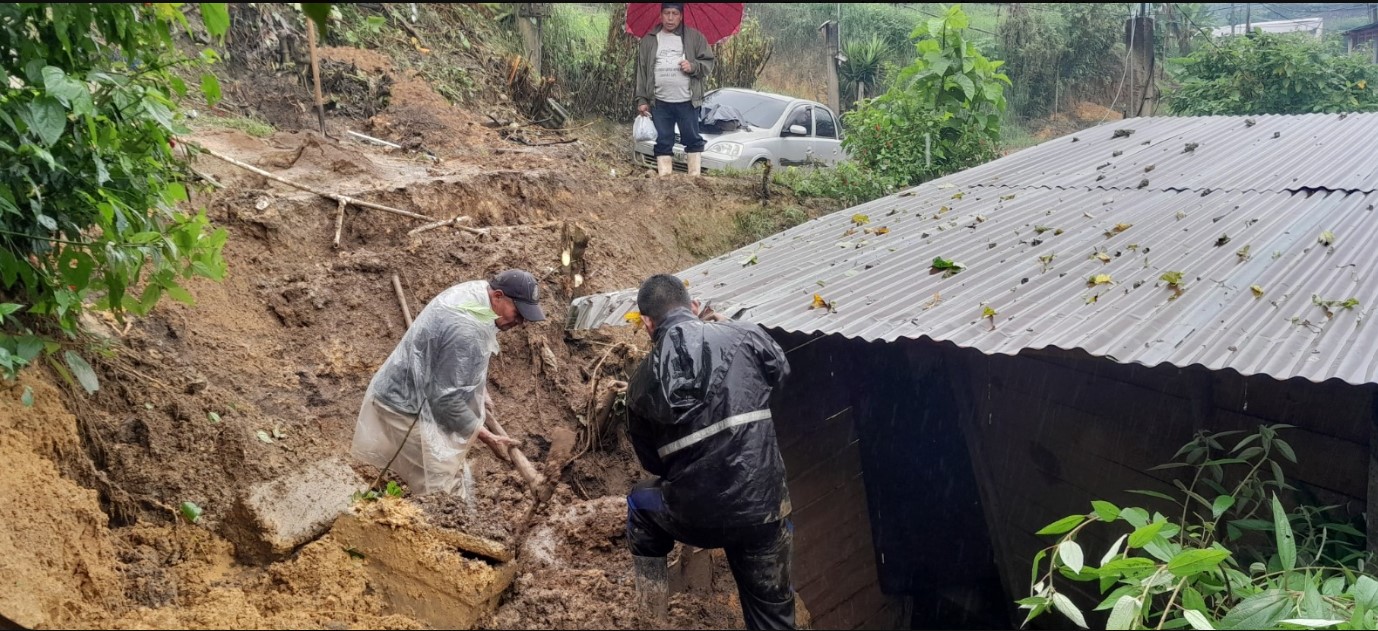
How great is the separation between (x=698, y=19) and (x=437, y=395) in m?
6.80

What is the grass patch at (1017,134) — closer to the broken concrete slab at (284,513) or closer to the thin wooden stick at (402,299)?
the thin wooden stick at (402,299)

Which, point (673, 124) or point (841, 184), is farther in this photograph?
point (841, 184)

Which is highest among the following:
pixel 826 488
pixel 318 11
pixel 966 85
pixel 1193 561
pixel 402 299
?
pixel 318 11

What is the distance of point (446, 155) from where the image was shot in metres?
10.8

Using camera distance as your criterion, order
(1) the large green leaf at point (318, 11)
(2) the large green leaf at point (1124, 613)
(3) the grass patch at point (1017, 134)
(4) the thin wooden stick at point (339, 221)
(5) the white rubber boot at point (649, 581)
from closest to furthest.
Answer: (1) the large green leaf at point (318, 11), (2) the large green leaf at point (1124, 613), (5) the white rubber boot at point (649, 581), (4) the thin wooden stick at point (339, 221), (3) the grass patch at point (1017, 134)

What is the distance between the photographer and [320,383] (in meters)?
7.04

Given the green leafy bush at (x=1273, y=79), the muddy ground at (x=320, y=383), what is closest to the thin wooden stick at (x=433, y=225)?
the muddy ground at (x=320, y=383)

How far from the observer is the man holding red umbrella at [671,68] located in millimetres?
10289

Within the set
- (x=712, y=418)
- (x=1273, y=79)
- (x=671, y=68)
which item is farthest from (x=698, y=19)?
(x=1273, y=79)

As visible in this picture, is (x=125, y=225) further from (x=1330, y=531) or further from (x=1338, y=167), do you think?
(x=1338, y=167)

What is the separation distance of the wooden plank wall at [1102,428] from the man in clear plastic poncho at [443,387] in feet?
9.12

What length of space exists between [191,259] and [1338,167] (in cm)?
687

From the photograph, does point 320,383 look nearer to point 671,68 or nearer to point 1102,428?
point 671,68

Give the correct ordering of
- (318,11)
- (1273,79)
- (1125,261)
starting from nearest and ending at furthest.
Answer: (318,11), (1125,261), (1273,79)
